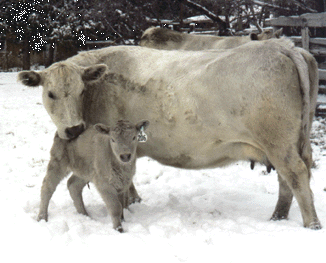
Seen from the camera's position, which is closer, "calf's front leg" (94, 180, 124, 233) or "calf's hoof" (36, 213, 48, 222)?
"calf's front leg" (94, 180, 124, 233)

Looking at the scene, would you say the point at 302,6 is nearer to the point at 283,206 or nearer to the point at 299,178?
the point at 283,206

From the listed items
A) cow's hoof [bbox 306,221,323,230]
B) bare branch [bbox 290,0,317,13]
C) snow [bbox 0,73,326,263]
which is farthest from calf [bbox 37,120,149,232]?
bare branch [bbox 290,0,317,13]

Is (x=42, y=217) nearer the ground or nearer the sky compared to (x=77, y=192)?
nearer the ground

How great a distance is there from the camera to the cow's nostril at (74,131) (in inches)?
195

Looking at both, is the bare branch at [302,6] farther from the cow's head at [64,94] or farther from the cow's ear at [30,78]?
the cow's ear at [30,78]

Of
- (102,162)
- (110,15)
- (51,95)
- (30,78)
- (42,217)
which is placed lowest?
(42,217)

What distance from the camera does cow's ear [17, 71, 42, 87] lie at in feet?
16.8

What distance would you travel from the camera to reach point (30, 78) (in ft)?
16.9

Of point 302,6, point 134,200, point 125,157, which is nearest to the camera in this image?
point 125,157

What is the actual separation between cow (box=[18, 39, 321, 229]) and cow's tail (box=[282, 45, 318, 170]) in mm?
11

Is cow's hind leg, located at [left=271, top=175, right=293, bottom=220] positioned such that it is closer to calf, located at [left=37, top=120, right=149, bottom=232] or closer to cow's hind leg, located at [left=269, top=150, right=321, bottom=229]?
cow's hind leg, located at [left=269, top=150, right=321, bottom=229]

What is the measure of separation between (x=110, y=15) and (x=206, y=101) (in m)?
10.8

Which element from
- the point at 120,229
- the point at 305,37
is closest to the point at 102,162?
the point at 120,229

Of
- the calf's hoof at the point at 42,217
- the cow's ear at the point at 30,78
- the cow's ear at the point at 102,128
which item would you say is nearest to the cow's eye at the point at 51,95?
the cow's ear at the point at 30,78
